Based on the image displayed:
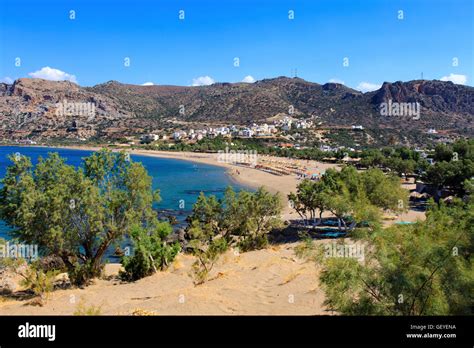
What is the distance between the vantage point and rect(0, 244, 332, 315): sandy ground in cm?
1320

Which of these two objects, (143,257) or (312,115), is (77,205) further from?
(312,115)

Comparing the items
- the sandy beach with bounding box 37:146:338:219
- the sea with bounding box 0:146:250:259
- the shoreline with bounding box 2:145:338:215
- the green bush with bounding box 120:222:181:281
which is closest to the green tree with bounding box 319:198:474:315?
the green bush with bounding box 120:222:181:281

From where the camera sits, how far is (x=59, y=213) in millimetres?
16703

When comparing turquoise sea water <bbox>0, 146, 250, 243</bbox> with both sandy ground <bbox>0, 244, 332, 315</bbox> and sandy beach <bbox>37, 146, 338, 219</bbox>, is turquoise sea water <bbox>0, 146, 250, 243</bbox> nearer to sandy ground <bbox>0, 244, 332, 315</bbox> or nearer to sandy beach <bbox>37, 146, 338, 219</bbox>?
sandy beach <bbox>37, 146, 338, 219</bbox>

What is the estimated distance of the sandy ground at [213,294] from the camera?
13.2 meters

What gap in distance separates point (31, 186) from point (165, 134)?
147 metres

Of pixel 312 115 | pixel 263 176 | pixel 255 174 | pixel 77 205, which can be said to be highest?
pixel 312 115

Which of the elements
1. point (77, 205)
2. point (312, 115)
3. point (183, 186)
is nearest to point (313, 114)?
point (312, 115)

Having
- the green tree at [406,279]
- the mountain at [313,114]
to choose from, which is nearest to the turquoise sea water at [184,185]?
the green tree at [406,279]

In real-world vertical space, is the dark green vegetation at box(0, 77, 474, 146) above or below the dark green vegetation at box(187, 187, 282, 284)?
above


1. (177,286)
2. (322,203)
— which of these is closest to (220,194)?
(322,203)

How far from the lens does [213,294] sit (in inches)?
583

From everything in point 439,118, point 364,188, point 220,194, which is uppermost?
point 439,118

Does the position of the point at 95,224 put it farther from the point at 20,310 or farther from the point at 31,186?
the point at 20,310
